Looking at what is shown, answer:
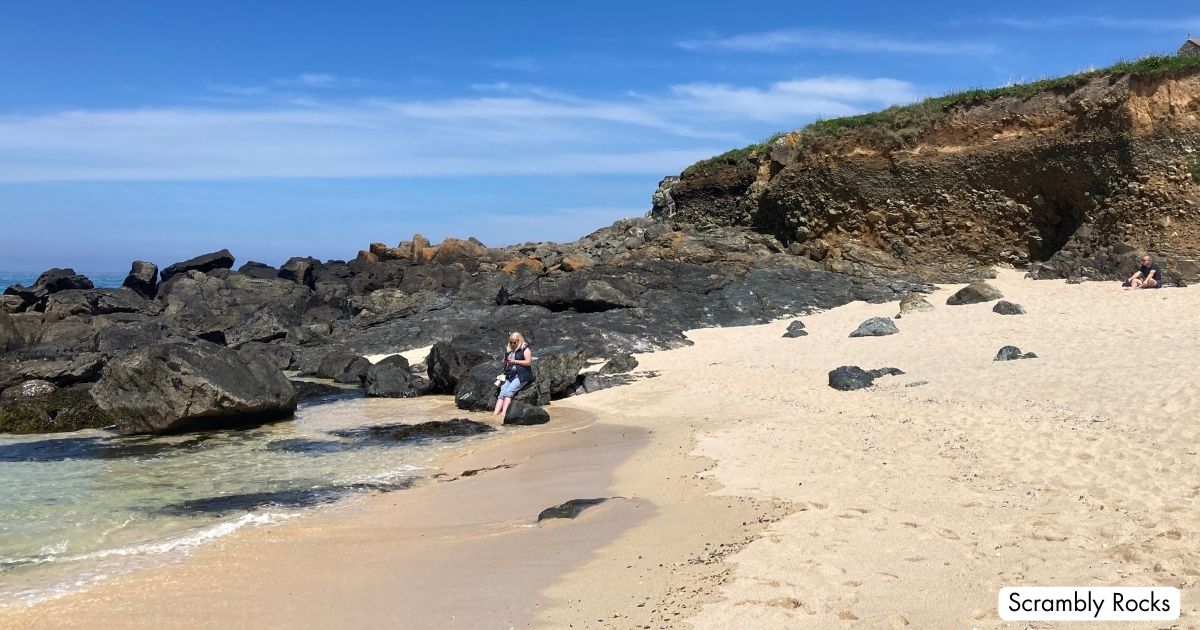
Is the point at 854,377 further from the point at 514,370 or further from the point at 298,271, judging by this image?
the point at 298,271

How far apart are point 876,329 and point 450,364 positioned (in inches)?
322

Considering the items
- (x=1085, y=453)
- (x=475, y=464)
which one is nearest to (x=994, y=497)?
(x=1085, y=453)

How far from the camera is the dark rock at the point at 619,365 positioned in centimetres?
1534

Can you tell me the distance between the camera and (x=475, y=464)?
384 inches

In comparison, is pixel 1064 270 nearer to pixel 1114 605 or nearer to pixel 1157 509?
pixel 1157 509

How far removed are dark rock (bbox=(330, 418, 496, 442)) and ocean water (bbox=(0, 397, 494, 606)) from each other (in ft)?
0.84

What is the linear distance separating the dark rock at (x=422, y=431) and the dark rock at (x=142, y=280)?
26885 mm

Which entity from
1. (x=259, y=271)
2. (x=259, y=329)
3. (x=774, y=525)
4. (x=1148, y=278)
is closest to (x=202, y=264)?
(x=259, y=271)

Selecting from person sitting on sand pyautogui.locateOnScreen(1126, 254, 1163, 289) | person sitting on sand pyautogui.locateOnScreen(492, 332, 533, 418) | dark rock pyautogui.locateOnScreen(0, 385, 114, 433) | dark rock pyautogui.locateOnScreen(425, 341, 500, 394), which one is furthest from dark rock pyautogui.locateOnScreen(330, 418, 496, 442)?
person sitting on sand pyautogui.locateOnScreen(1126, 254, 1163, 289)

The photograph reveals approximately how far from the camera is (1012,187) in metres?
25.7

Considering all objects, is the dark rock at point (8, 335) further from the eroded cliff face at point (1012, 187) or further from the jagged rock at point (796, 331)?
the eroded cliff face at point (1012, 187)

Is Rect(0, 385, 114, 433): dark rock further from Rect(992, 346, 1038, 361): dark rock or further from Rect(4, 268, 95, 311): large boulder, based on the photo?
Rect(4, 268, 95, 311): large boulder

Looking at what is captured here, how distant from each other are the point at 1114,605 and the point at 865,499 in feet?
7.59

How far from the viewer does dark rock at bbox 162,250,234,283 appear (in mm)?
36156
